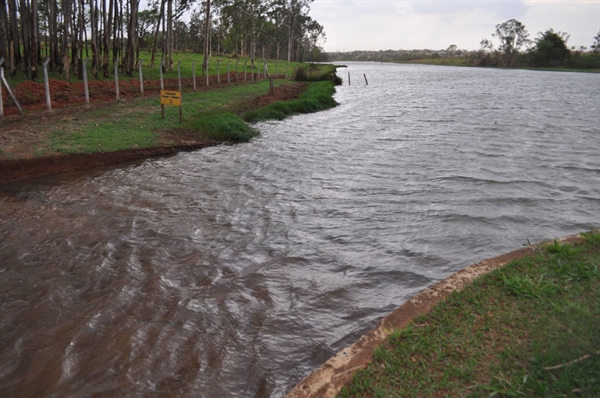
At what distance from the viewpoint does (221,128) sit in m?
15.7

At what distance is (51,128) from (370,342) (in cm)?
1152

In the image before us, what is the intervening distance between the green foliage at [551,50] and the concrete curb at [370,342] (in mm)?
107056

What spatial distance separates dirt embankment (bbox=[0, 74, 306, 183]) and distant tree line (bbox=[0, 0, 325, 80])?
1685mm

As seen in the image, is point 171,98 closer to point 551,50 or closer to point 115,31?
point 115,31

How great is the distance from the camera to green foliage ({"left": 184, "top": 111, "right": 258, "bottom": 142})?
15.4 metres

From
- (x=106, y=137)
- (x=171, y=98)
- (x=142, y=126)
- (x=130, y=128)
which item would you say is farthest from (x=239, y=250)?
(x=171, y=98)

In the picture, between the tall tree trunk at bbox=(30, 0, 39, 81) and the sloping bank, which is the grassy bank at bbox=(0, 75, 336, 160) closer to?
the sloping bank

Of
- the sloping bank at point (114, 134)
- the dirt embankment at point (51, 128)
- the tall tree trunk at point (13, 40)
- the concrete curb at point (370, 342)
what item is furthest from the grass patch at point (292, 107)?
the concrete curb at point (370, 342)

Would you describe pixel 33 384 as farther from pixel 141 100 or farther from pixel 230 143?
pixel 141 100

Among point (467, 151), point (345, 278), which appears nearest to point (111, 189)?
point (345, 278)

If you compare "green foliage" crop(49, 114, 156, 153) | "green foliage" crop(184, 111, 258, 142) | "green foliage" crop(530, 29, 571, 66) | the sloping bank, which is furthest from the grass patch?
"green foliage" crop(530, 29, 571, 66)

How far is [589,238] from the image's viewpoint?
18.7 ft

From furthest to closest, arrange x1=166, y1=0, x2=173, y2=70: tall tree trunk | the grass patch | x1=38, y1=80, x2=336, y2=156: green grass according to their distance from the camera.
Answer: x1=166, y1=0, x2=173, y2=70: tall tree trunk < the grass patch < x1=38, y1=80, x2=336, y2=156: green grass

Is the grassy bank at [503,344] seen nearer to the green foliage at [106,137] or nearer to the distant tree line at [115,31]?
the green foliage at [106,137]
